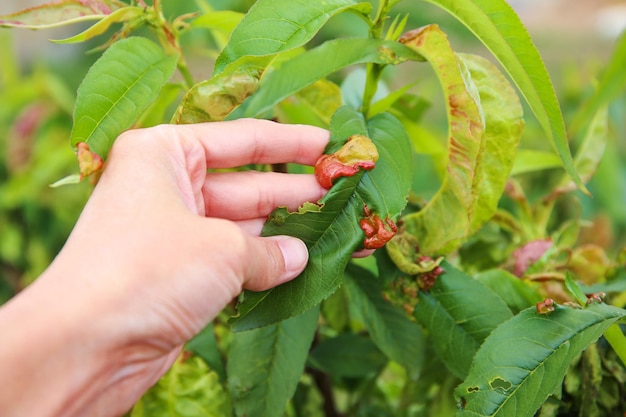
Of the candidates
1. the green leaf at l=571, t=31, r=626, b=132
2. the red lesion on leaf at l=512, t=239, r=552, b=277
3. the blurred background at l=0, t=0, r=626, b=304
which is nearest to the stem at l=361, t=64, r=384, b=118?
the red lesion on leaf at l=512, t=239, r=552, b=277

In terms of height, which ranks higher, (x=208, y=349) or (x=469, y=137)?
(x=469, y=137)

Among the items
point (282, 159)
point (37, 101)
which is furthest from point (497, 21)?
point (37, 101)

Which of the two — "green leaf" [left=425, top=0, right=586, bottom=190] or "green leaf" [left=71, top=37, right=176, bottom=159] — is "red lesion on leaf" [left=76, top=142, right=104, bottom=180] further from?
"green leaf" [left=425, top=0, right=586, bottom=190]

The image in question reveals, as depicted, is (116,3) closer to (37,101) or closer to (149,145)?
(149,145)

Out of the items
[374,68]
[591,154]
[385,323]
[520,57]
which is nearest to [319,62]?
[374,68]

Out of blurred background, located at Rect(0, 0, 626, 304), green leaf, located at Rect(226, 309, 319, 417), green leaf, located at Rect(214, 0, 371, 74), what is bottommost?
blurred background, located at Rect(0, 0, 626, 304)

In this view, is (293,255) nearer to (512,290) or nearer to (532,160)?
(512,290)
